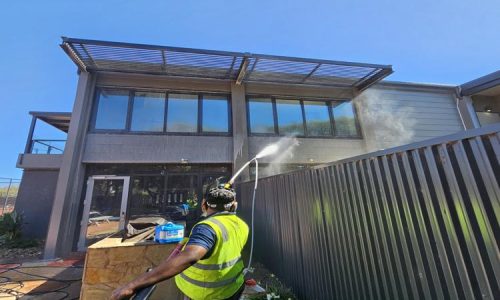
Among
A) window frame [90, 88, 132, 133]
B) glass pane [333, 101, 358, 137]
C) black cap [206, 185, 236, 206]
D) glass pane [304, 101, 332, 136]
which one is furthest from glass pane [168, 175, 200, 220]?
glass pane [333, 101, 358, 137]

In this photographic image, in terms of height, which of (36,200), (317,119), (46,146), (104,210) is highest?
(317,119)

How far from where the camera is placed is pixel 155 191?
7223mm

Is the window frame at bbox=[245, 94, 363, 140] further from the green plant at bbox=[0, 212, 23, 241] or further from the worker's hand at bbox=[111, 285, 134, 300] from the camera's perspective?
the green plant at bbox=[0, 212, 23, 241]

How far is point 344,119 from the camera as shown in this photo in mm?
9016

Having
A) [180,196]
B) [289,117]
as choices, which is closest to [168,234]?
[180,196]

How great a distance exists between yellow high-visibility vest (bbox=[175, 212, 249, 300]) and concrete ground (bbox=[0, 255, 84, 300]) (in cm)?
362

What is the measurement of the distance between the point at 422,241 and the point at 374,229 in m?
0.44

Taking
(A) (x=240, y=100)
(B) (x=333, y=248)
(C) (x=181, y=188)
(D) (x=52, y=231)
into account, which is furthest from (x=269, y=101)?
(D) (x=52, y=231)

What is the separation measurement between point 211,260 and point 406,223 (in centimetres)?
171

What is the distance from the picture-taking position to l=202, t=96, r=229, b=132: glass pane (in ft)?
26.2

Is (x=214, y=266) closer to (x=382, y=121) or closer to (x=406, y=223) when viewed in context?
(x=406, y=223)

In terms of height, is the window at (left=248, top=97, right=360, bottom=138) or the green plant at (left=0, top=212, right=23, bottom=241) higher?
the window at (left=248, top=97, right=360, bottom=138)

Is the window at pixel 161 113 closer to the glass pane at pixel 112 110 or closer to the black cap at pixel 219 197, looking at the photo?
the glass pane at pixel 112 110

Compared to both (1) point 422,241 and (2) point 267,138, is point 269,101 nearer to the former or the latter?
(2) point 267,138
